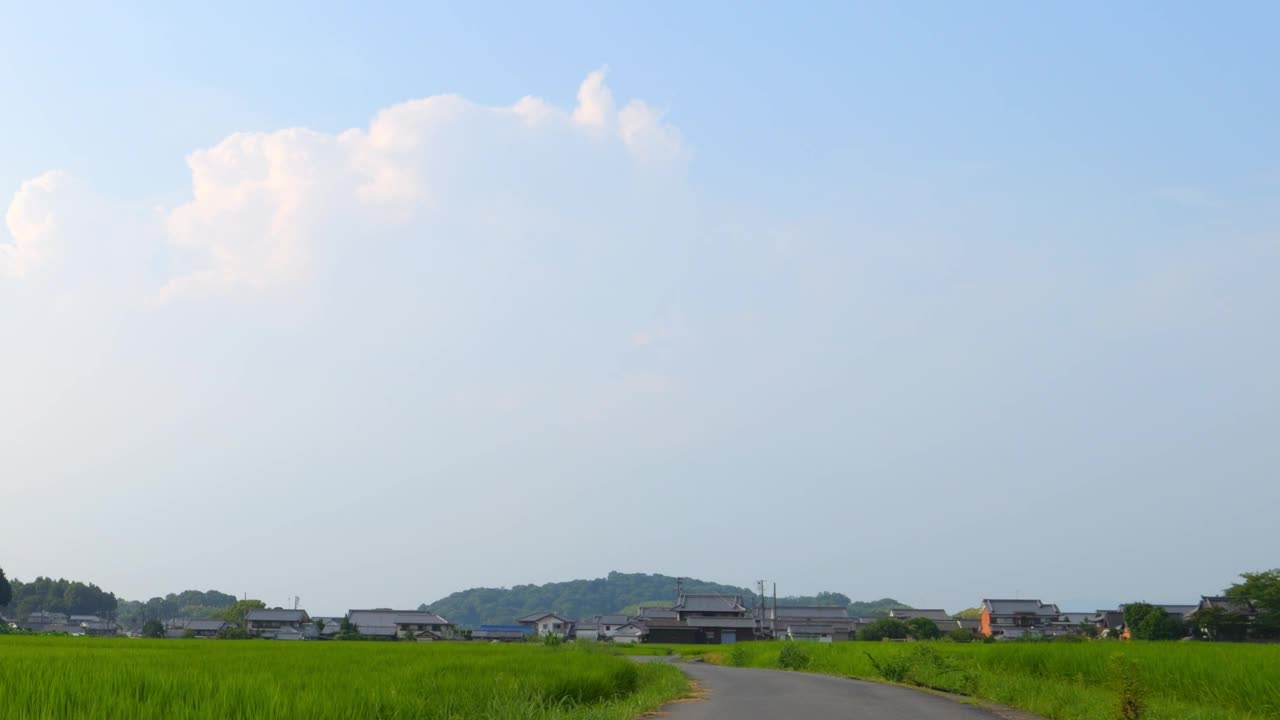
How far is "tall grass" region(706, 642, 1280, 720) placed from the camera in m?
14.6

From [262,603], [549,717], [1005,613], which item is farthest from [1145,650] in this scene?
[262,603]

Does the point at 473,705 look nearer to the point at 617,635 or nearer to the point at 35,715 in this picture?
the point at 35,715

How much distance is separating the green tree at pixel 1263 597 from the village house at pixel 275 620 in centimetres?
9498

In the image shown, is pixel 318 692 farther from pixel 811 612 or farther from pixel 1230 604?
pixel 811 612

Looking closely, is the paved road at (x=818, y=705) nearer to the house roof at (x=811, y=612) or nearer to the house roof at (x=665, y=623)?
the house roof at (x=665, y=623)

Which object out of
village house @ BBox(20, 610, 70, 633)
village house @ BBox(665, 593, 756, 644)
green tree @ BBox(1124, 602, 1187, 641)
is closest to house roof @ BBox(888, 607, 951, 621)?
village house @ BBox(665, 593, 756, 644)

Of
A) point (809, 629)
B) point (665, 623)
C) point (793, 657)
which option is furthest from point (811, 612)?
point (793, 657)

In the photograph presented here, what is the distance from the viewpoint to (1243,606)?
8019cm

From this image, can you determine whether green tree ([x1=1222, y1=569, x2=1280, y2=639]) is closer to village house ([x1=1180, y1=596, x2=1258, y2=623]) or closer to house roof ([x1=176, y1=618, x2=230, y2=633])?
village house ([x1=1180, y1=596, x2=1258, y2=623])

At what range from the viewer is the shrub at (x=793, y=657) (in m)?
40.6

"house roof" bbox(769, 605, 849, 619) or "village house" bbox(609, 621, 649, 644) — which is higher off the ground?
"house roof" bbox(769, 605, 849, 619)

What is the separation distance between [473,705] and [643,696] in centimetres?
646

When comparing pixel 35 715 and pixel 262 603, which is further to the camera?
pixel 262 603

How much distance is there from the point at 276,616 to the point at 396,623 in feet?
54.2
